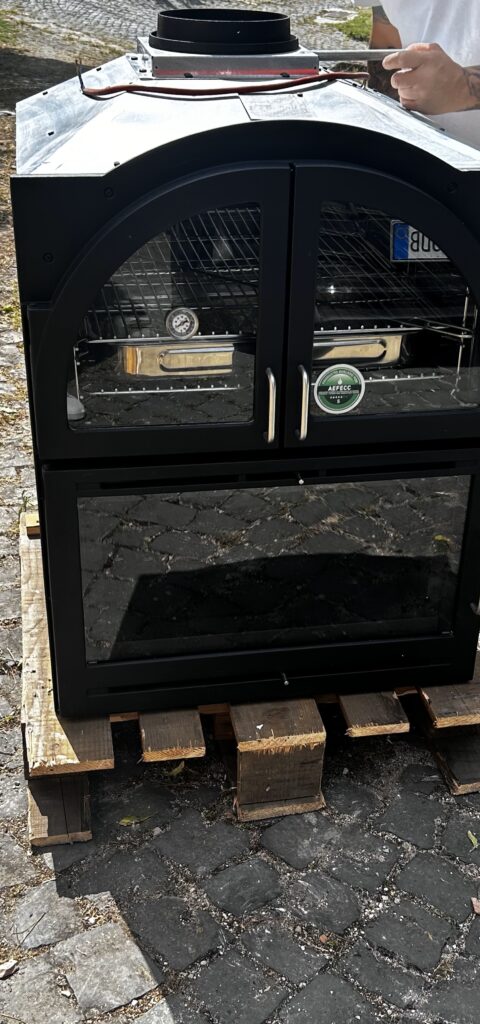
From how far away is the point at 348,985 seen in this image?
220cm

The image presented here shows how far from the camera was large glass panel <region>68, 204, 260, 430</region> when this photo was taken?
2.27 meters

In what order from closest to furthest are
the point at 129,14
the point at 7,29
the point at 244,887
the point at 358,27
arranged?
1. the point at 244,887
2. the point at 7,29
3. the point at 358,27
4. the point at 129,14

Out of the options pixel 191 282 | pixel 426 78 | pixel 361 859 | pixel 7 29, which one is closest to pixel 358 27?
pixel 7 29

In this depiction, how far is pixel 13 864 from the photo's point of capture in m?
2.46

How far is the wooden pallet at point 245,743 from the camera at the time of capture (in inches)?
99.0

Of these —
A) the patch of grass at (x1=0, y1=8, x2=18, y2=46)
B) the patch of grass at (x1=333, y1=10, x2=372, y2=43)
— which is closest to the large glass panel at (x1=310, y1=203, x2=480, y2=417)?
the patch of grass at (x1=0, y1=8, x2=18, y2=46)

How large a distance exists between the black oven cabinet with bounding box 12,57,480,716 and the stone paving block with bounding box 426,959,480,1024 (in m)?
0.78

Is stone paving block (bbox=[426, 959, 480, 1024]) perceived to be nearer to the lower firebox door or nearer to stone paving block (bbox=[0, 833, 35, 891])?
the lower firebox door

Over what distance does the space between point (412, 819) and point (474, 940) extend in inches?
14.8

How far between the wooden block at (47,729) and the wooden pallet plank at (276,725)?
0.35 meters

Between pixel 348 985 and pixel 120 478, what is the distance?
4.16 ft

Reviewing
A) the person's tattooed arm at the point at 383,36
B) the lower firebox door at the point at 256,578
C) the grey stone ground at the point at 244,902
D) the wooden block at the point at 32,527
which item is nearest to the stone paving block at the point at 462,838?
the grey stone ground at the point at 244,902

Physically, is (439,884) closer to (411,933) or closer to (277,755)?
(411,933)

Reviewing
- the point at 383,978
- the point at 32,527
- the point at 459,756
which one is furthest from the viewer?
the point at 32,527
